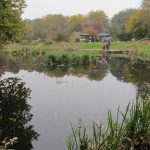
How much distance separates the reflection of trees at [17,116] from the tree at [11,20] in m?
4.74

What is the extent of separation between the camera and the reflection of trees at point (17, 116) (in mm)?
13250

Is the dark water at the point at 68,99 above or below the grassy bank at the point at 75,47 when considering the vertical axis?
below

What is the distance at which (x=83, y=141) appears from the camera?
353 inches

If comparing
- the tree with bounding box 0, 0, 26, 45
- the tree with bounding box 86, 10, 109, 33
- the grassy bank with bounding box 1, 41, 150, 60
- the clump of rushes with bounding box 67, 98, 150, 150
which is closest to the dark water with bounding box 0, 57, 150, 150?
the clump of rushes with bounding box 67, 98, 150, 150

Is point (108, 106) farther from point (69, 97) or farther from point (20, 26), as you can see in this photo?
point (20, 26)

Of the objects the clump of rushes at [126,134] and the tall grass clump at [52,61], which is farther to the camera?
the tall grass clump at [52,61]

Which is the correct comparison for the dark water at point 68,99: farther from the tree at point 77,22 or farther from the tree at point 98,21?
the tree at point 98,21

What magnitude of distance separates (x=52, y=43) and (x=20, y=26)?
65969 millimetres

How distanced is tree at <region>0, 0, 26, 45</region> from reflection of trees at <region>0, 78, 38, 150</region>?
4742 millimetres

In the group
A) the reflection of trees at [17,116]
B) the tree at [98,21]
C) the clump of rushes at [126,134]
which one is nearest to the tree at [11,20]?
the reflection of trees at [17,116]

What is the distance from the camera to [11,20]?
2691 centimetres

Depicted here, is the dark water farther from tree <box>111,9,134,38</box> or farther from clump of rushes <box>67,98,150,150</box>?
tree <box>111,9,134,38</box>

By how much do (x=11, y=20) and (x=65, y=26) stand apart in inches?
3419

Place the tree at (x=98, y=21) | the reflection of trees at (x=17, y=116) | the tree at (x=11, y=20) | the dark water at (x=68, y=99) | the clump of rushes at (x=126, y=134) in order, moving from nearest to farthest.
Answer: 1. the clump of rushes at (x=126, y=134)
2. the reflection of trees at (x=17, y=116)
3. the dark water at (x=68, y=99)
4. the tree at (x=11, y=20)
5. the tree at (x=98, y=21)
